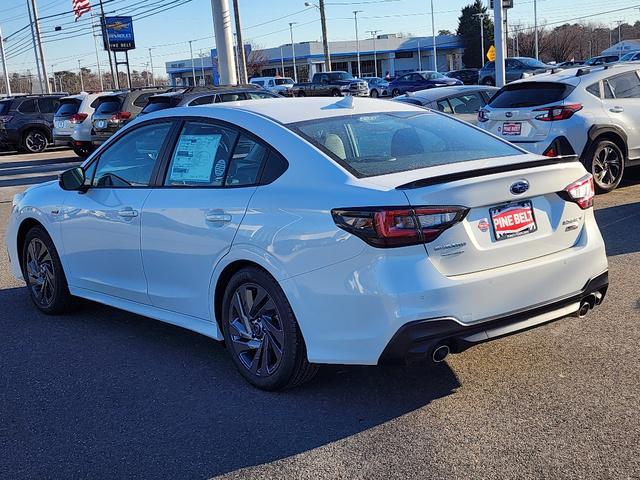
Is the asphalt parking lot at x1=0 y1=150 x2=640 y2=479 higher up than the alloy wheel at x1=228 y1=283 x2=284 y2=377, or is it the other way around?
the alloy wheel at x1=228 y1=283 x2=284 y2=377

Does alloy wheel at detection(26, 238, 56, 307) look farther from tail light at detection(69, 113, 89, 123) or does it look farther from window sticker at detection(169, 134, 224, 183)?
tail light at detection(69, 113, 89, 123)

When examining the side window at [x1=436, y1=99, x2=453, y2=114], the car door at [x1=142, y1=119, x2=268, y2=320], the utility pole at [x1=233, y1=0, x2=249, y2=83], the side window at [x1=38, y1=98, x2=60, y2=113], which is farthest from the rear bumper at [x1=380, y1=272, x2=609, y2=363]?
the utility pole at [x1=233, y1=0, x2=249, y2=83]

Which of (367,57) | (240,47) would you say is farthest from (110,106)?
(367,57)

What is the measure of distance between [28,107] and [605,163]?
20.8 metres

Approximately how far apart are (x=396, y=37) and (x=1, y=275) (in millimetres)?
99095

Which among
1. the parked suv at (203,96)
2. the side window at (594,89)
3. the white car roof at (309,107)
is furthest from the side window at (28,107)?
the white car roof at (309,107)

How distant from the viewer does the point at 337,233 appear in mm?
3754

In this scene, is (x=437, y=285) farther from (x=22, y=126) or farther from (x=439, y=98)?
(x=22, y=126)

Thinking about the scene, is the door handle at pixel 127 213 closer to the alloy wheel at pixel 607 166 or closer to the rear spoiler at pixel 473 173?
the rear spoiler at pixel 473 173

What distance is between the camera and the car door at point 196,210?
441cm

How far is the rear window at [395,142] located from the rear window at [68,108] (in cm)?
1881

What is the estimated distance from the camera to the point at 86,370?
4.92 m

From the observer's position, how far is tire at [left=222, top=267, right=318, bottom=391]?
408cm

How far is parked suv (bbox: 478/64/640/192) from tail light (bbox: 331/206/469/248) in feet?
20.9
